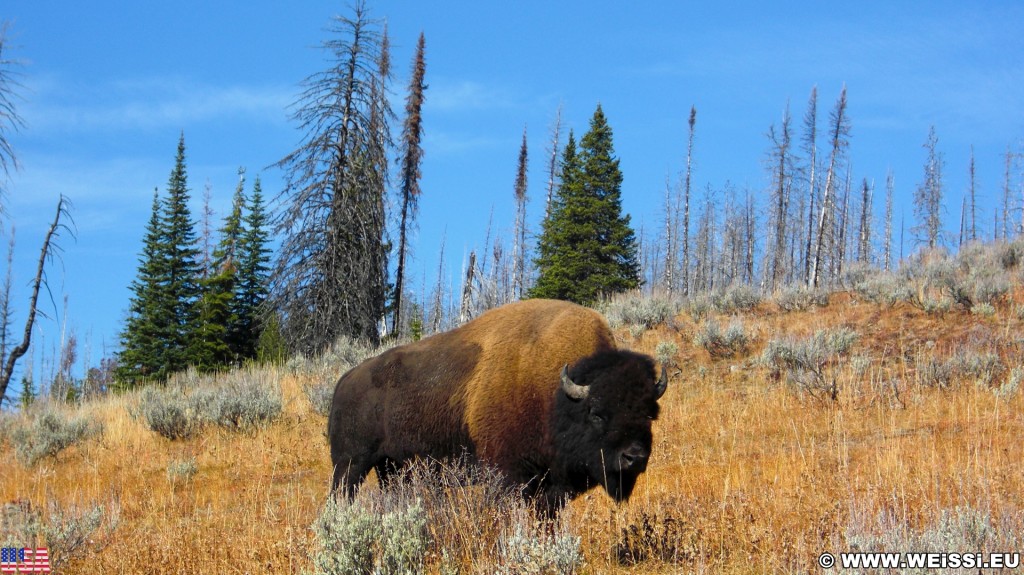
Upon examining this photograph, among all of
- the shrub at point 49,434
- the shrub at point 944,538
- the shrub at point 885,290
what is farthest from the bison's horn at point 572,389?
the shrub at point 885,290

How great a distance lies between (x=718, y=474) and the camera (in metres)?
8.45

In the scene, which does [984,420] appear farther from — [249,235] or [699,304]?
[249,235]

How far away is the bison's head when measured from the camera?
530cm

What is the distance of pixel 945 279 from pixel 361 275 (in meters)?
17.0

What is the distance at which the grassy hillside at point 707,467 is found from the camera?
501cm

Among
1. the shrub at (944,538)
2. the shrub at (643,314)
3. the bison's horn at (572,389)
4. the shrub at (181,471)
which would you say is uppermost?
the shrub at (643,314)

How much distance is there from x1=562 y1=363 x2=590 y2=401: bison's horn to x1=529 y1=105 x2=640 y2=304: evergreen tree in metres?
28.3

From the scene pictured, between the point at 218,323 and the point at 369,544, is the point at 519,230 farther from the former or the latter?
the point at 369,544

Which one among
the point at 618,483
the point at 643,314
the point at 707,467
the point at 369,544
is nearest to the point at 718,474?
the point at 707,467

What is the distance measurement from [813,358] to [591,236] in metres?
23.1

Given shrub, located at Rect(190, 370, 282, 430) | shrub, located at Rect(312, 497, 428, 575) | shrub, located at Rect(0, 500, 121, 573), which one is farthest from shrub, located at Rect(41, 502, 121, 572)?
shrub, located at Rect(190, 370, 282, 430)

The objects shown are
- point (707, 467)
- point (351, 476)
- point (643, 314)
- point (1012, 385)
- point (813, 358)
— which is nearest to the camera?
point (351, 476)

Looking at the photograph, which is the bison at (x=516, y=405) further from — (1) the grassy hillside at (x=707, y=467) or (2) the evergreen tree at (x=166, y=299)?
(2) the evergreen tree at (x=166, y=299)

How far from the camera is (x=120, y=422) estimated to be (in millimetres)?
14133
